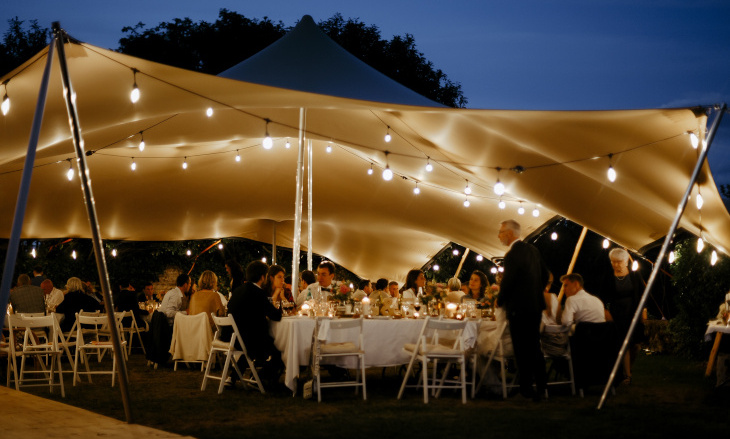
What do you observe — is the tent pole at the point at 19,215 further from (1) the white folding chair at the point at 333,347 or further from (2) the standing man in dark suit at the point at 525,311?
(2) the standing man in dark suit at the point at 525,311

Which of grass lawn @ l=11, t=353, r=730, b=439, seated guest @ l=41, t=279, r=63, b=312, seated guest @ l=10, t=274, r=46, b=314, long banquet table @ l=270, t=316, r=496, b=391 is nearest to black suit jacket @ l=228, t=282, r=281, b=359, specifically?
long banquet table @ l=270, t=316, r=496, b=391

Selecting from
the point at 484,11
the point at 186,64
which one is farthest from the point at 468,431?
the point at 484,11

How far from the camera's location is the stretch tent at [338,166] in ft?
20.0

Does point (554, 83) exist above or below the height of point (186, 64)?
above

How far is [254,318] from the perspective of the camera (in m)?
7.04

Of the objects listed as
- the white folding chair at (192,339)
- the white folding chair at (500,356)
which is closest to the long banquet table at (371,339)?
the white folding chair at (500,356)

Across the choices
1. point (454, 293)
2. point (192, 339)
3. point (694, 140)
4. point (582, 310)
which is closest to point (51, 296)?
point (192, 339)

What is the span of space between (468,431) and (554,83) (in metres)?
120

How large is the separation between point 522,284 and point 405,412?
5.30 feet

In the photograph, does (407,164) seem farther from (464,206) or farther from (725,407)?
(725,407)

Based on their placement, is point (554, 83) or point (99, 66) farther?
point (554, 83)

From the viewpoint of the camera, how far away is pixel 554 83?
11944 cm

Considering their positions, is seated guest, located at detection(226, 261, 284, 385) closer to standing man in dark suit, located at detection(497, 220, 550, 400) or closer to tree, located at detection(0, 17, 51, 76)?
standing man in dark suit, located at detection(497, 220, 550, 400)

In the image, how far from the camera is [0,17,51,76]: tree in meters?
20.2
